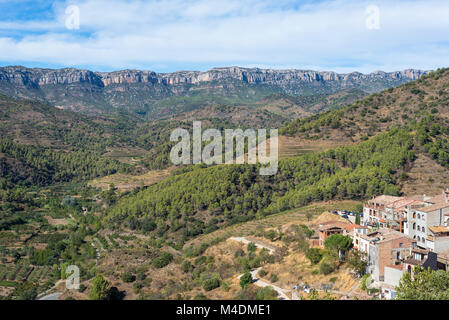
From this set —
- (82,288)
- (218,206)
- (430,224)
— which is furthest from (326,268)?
(218,206)

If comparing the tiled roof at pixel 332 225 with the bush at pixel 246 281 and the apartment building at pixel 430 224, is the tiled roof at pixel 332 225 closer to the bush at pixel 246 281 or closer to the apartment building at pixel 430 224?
the apartment building at pixel 430 224

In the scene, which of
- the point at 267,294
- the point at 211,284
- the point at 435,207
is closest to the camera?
the point at 267,294

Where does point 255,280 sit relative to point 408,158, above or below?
below

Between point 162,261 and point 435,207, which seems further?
point 162,261

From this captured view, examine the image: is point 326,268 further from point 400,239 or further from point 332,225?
point 332,225

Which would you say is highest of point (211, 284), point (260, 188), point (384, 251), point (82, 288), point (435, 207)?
point (435, 207)

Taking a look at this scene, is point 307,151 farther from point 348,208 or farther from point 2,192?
point 2,192

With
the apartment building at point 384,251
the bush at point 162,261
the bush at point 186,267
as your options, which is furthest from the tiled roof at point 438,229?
the bush at point 162,261
